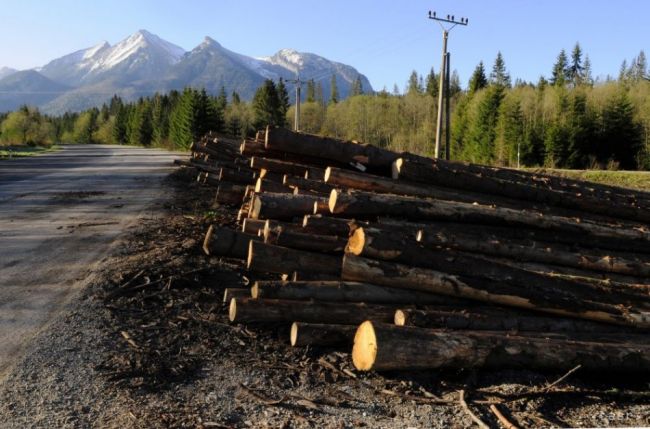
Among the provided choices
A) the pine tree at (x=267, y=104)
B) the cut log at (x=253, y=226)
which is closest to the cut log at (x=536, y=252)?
the cut log at (x=253, y=226)

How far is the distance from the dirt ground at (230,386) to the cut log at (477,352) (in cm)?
14

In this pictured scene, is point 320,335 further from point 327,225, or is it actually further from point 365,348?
point 327,225

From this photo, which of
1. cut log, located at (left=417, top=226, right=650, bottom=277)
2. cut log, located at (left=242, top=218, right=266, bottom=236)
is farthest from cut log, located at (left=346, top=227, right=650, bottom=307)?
cut log, located at (left=242, top=218, right=266, bottom=236)

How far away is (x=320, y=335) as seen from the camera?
16.4ft

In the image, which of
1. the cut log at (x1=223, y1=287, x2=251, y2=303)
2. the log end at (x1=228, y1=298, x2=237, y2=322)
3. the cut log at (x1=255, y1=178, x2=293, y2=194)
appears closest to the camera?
the log end at (x1=228, y1=298, x2=237, y2=322)

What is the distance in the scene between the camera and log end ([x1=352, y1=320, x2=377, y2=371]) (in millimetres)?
4387

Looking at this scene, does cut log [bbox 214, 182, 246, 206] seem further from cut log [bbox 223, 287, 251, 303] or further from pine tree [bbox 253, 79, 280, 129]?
pine tree [bbox 253, 79, 280, 129]

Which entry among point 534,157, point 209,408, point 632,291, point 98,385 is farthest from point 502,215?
point 534,157

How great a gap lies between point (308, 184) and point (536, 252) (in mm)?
3397

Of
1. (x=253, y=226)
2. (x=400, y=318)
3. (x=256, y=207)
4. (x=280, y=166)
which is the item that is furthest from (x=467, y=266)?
(x=280, y=166)

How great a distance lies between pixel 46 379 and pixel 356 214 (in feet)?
12.5

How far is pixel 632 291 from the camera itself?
5.88 m

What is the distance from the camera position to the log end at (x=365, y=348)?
4387 millimetres

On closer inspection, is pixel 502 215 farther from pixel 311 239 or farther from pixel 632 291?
pixel 311 239
